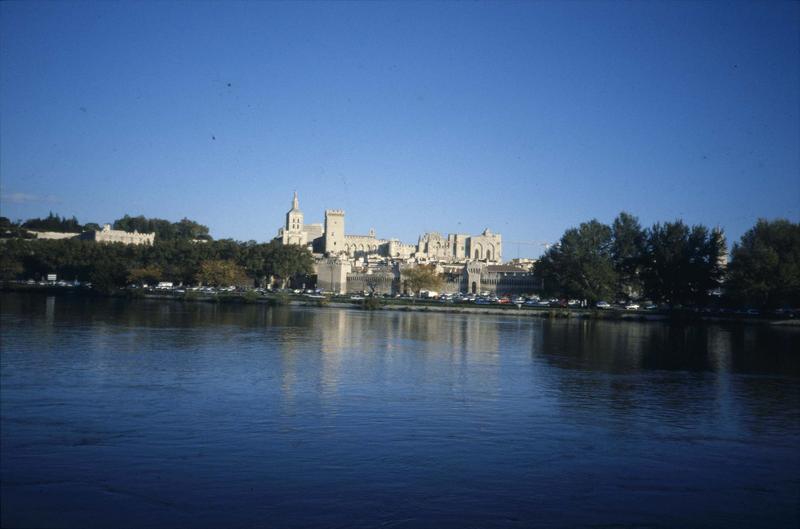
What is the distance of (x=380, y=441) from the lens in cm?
1224

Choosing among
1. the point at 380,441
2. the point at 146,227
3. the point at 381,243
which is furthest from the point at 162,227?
the point at 380,441

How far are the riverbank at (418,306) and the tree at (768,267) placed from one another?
121 inches

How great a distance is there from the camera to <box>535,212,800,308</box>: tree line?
167ft

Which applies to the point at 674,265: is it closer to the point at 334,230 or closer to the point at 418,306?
the point at 418,306

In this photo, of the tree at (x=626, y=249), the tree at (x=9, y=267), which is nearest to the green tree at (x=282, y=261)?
the tree at (x=9, y=267)

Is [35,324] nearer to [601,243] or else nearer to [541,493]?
[541,493]

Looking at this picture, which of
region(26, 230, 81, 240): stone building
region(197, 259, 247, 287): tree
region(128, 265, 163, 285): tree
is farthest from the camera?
region(26, 230, 81, 240): stone building

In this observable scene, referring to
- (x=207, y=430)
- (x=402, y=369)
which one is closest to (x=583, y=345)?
(x=402, y=369)

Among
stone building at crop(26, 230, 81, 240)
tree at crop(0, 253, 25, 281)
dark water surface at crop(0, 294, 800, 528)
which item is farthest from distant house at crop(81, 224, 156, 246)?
dark water surface at crop(0, 294, 800, 528)

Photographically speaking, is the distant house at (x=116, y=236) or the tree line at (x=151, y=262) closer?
the tree line at (x=151, y=262)

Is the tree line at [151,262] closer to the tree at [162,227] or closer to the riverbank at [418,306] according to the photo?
the riverbank at [418,306]

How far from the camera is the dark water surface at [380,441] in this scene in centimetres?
914

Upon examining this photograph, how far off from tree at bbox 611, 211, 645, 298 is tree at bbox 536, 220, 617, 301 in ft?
2.08

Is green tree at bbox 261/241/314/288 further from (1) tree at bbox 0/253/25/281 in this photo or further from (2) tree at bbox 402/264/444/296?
(1) tree at bbox 0/253/25/281
